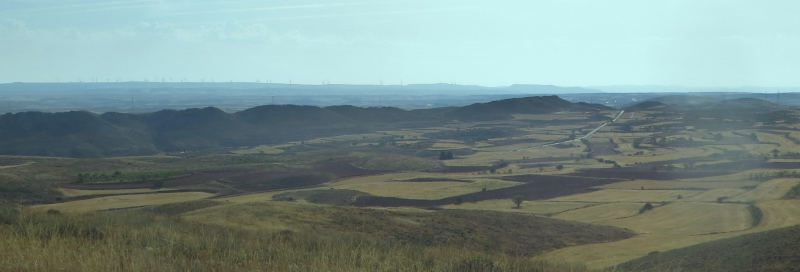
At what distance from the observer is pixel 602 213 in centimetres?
6600

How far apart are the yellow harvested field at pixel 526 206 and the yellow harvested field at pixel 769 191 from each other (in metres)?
15.7

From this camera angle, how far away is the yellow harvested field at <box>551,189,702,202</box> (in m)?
75.1

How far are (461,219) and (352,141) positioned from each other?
128 metres

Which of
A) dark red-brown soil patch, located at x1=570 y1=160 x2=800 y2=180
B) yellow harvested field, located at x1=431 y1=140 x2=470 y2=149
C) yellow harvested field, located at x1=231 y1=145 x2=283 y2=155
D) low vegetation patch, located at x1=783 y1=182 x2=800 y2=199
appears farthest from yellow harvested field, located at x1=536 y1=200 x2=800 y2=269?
yellow harvested field, located at x1=231 y1=145 x2=283 y2=155

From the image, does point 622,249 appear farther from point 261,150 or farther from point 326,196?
point 261,150

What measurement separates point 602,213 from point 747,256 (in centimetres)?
4623

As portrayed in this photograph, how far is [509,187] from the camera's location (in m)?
87.8

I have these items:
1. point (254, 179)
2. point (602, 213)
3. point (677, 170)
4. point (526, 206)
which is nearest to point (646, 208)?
Result: point (602, 213)

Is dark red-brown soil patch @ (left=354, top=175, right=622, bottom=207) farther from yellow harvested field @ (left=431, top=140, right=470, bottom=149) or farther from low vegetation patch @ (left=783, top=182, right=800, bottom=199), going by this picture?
yellow harvested field @ (left=431, top=140, right=470, bottom=149)

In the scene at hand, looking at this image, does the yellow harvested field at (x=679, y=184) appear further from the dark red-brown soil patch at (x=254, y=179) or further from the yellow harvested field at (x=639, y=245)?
the dark red-brown soil patch at (x=254, y=179)

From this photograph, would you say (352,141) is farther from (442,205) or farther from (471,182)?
(442,205)

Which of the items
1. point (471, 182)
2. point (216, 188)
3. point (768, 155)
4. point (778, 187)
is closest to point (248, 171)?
point (216, 188)

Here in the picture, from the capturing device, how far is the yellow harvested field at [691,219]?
53.8m

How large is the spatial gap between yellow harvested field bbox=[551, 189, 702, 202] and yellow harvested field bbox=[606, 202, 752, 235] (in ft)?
22.0
